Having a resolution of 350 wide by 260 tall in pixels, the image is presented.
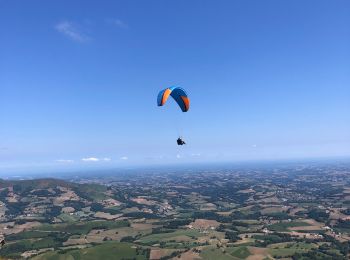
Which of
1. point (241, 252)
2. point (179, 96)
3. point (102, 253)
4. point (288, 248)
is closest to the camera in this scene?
point (179, 96)

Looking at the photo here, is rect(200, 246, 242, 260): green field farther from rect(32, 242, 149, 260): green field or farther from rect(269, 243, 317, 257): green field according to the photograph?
rect(32, 242, 149, 260): green field

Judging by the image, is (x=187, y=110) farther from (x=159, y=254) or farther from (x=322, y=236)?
(x=322, y=236)

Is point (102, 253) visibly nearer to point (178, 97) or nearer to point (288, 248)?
point (288, 248)

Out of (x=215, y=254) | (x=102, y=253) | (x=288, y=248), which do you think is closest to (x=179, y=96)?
(x=215, y=254)

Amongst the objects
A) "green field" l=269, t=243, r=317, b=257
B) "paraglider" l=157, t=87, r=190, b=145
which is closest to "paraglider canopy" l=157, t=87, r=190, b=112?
"paraglider" l=157, t=87, r=190, b=145

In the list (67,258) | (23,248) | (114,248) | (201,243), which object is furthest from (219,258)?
(23,248)
